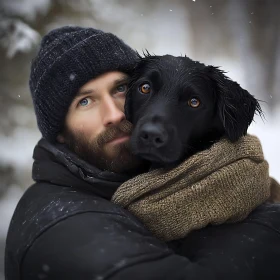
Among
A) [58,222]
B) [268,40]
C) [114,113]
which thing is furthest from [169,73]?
[268,40]

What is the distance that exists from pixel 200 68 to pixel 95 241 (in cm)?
96

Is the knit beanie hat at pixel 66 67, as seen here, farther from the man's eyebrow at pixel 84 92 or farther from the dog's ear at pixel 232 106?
the dog's ear at pixel 232 106

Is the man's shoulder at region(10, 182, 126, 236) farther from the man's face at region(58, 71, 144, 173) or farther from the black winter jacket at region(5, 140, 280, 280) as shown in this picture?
the man's face at region(58, 71, 144, 173)

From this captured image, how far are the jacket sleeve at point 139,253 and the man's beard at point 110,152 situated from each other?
1.64 feet

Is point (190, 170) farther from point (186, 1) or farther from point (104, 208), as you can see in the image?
point (186, 1)

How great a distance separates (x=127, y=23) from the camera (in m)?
4.96

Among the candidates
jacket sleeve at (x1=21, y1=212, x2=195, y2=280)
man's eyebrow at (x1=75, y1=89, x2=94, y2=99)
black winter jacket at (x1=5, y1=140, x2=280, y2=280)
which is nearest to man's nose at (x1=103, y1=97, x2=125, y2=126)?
man's eyebrow at (x1=75, y1=89, x2=94, y2=99)

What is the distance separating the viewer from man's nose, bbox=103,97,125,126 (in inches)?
83.0

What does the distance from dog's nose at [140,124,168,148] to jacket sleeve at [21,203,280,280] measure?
0.33 meters

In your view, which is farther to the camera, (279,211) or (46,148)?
(46,148)

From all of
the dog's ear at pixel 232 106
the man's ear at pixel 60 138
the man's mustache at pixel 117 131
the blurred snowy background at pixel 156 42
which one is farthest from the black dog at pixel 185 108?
the blurred snowy background at pixel 156 42

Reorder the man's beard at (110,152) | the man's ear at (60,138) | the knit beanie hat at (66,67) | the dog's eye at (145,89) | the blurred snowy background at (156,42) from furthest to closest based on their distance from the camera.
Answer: the blurred snowy background at (156,42) < the man's ear at (60,138) < the knit beanie hat at (66,67) < the man's beard at (110,152) < the dog's eye at (145,89)

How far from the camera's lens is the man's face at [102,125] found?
6.86 feet

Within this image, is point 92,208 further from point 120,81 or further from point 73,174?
point 120,81
